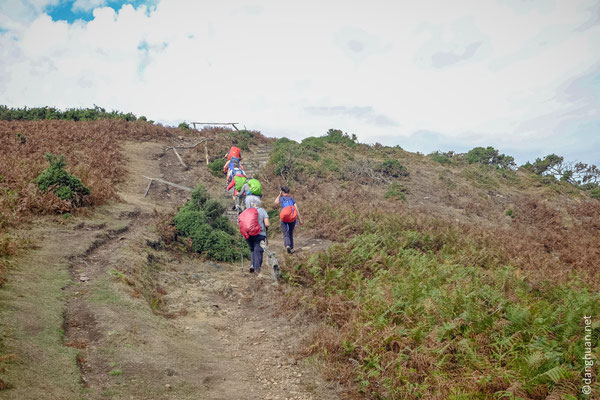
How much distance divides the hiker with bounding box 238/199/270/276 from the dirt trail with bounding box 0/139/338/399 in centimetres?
55

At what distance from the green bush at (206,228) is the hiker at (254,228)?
7.57 ft

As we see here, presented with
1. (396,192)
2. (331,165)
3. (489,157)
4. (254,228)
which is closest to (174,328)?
(254,228)

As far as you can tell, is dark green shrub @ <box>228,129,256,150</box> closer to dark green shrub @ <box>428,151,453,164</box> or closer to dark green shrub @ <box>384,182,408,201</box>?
dark green shrub @ <box>384,182,408,201</box>

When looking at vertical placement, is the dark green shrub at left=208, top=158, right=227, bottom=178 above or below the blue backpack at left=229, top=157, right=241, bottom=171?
above

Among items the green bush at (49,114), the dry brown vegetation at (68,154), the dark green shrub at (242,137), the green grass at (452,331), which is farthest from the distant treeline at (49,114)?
the green grass at (452,331)

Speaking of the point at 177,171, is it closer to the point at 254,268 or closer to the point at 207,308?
the point at 254,268

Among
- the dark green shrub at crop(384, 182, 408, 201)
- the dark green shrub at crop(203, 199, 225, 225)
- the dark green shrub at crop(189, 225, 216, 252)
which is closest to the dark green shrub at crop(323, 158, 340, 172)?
the dark green shrub at crop(384, 182, 408, 201)

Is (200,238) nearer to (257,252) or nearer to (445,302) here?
Result: (257,252)

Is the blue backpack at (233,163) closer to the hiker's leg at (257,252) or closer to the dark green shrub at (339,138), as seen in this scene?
the hiker's leg at (257,252)

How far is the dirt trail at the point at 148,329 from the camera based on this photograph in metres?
4.28

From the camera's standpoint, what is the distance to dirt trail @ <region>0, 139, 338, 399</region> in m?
4.28

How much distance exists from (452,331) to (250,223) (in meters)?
5.11

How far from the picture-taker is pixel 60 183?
423 inches

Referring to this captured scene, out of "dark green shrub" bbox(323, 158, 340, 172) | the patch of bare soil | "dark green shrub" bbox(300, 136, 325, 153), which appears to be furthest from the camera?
"dark green shrub" bbox(300, 136, 325, 153)
